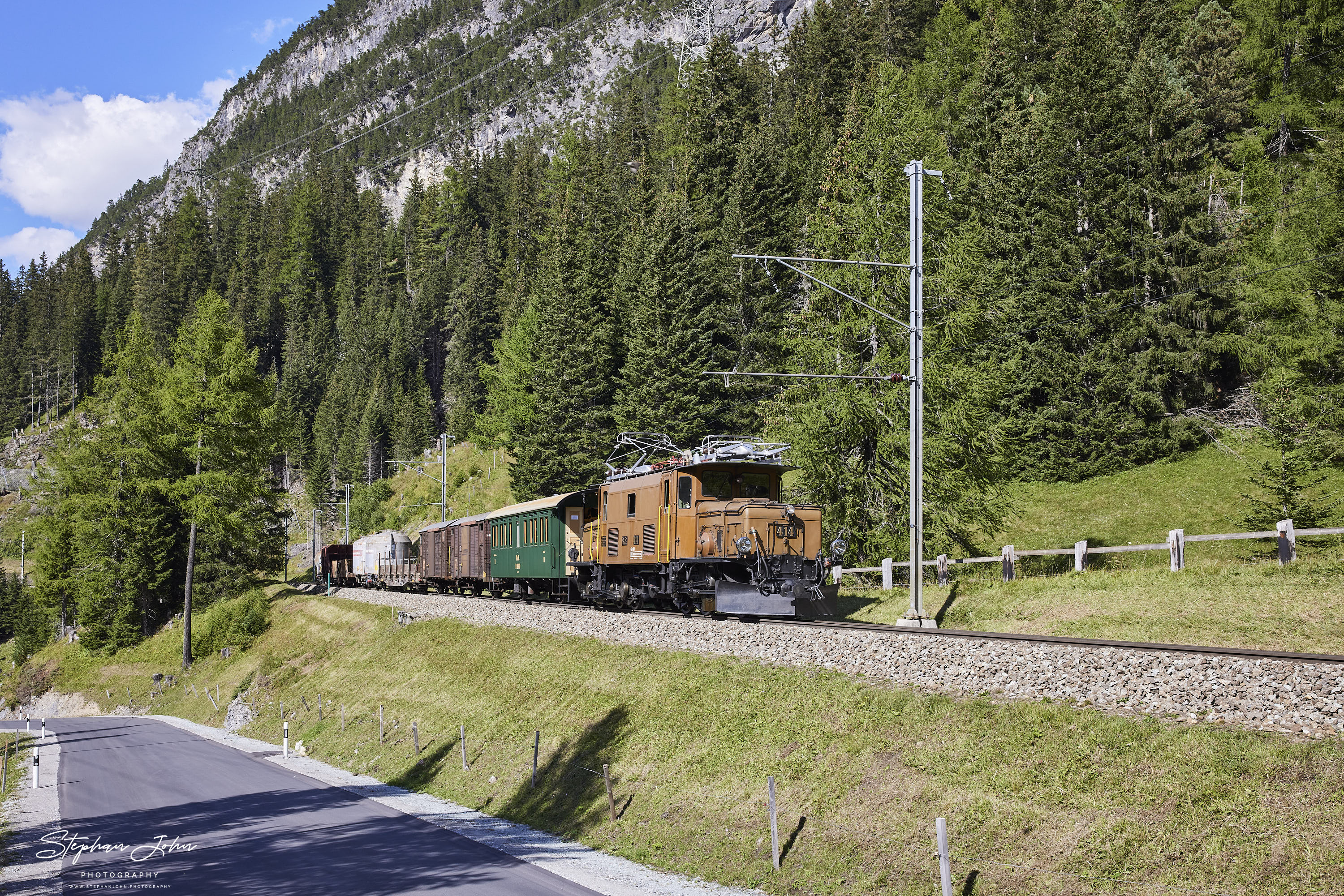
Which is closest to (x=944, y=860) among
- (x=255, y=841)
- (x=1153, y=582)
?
(x=1153, y=582)

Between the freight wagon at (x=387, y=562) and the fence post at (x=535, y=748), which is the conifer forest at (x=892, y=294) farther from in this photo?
the fence post at (x=535, y=748)

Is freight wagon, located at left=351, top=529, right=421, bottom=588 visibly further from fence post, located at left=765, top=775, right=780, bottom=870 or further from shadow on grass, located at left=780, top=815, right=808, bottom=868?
fence post, located at left=765, top=775, right=780, bottom=870

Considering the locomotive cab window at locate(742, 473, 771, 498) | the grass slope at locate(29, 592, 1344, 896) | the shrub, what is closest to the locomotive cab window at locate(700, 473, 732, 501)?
the locomotive cab window at locate(742, 473, 771, 498)

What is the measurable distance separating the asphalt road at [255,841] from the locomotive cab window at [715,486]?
9.44 metres

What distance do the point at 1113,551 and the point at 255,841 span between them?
20.2 m

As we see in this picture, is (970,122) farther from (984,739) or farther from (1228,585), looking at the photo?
(984,739)

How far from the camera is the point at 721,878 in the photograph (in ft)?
42.5

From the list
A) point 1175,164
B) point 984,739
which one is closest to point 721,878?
point 984,739

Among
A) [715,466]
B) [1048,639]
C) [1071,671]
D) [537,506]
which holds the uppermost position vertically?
[715,466]

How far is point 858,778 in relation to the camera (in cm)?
1318

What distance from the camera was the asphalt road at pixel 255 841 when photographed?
14.1 meters

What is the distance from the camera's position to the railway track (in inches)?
427

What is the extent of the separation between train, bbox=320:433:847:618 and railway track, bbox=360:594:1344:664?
2.22 feet

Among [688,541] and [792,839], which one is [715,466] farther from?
[792,839]
